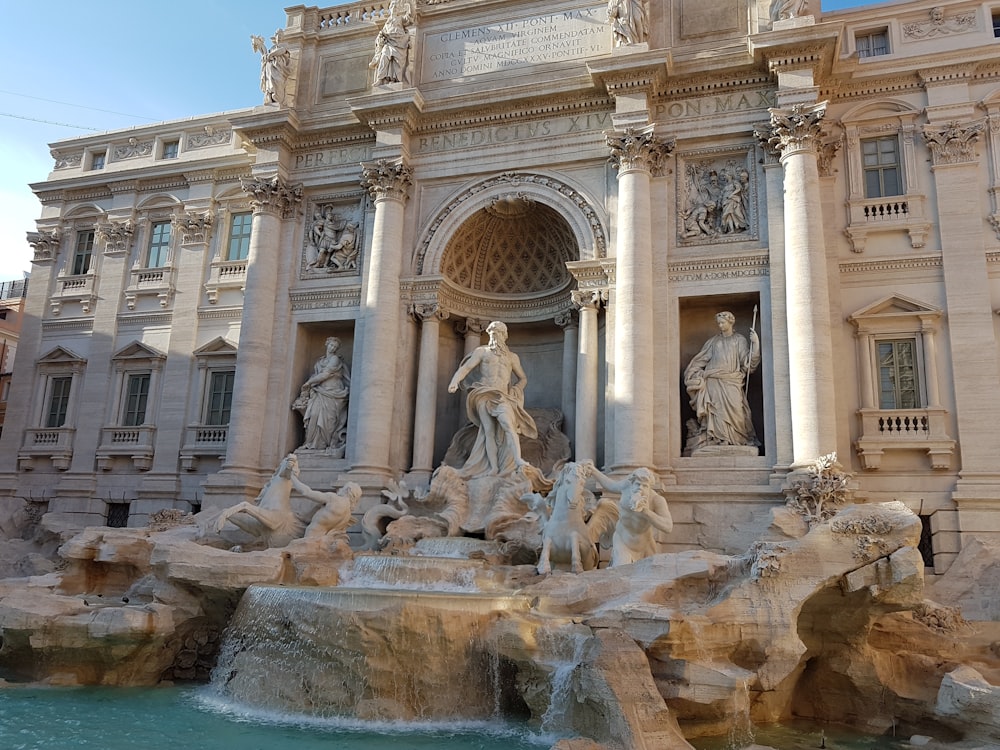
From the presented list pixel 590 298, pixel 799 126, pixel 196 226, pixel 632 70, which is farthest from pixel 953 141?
pixel 196 226

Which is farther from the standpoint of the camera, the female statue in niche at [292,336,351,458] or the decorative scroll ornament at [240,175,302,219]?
the decorative scroll ornament at [240,175,302,219]

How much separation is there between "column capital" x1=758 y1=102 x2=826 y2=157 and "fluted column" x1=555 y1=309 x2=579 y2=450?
5335 millimetres

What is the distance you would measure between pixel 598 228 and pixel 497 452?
5.03 metres

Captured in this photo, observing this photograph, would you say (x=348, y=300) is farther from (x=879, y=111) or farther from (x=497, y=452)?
(x=879, y=111)

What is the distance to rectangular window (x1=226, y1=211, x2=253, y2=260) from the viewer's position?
69.3ft

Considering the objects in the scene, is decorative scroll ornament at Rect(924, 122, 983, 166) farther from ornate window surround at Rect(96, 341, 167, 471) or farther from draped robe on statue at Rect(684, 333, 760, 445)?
ornate window surround at Rect(96, 341, 167, 471)

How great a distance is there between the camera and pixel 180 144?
22391mm

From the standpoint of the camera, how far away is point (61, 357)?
865 inches

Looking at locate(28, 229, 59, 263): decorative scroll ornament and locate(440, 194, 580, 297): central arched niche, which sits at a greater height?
locate(28, 229, 59, 263): decorative scroll ornament

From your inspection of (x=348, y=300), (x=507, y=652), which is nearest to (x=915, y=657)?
(x=507, y=652)

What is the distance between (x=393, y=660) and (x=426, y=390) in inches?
341

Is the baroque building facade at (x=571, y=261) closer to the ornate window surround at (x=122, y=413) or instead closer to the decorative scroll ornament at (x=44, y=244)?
the ornate window surround at (x=122, y=413)

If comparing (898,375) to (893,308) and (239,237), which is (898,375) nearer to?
(893,308)

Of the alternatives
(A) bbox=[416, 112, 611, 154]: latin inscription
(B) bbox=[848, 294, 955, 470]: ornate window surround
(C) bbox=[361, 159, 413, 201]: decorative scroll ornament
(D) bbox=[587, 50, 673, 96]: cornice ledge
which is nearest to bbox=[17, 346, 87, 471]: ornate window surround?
(C) bbox=[361, 159, 413, 201]: decorative scroll ornament
